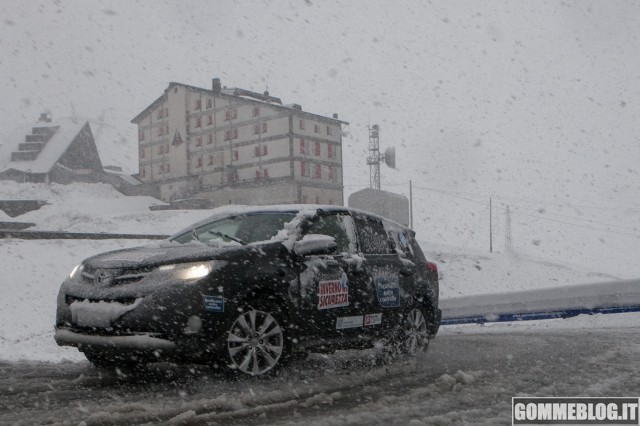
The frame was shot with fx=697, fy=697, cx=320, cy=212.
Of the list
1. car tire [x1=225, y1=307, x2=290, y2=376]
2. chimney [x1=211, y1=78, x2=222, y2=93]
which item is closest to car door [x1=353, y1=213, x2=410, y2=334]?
car tire [x1=225, y1=307, x2=290, y2=376]

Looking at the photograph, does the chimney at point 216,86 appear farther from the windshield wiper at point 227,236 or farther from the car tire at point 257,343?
the car tire at point 257,343

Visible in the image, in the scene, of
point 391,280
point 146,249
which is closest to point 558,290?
point 391,280

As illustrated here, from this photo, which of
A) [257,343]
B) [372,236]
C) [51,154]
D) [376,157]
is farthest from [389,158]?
[257,343]

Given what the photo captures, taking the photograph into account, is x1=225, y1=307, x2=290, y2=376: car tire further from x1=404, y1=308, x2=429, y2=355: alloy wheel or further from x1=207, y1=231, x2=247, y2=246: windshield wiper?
x1=404, y1=308, x2=429, y2=355: alloy wheel

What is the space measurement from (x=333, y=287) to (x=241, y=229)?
102 cm

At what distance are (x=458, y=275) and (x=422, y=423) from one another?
95.7 feet

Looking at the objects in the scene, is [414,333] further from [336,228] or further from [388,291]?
[336,228]

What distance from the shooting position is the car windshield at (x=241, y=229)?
6.36 m

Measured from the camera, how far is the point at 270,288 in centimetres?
582

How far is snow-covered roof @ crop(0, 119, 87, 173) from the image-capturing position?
6656 cm

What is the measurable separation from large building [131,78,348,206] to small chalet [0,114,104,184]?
834 centimetres

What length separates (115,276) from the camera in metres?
5.59

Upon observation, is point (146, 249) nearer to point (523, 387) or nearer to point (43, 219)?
point (523, 387)

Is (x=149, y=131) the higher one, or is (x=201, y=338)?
(x=149, y=131)
